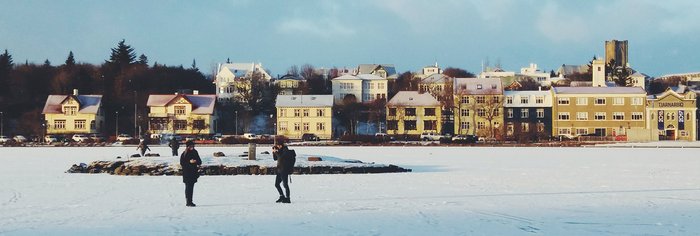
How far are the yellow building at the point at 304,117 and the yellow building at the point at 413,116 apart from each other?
7504 mm

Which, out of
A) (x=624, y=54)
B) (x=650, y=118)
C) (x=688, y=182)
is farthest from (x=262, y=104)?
(x=624, y=54)

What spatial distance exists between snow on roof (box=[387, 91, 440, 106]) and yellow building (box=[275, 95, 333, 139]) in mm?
7875

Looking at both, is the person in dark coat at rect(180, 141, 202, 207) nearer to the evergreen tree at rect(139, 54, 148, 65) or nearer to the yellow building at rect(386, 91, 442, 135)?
the yellow building at rect(386, 91, 442, 135)

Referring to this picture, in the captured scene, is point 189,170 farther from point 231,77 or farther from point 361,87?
point 231,77

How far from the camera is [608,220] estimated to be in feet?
47.7

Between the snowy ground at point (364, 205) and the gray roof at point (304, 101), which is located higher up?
the gray roof at point (304, 101)

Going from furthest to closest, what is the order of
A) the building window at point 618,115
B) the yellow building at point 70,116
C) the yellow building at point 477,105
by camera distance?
the yellow building at point 70,116, the yellow building at point 477,105, the building window at point 618,115

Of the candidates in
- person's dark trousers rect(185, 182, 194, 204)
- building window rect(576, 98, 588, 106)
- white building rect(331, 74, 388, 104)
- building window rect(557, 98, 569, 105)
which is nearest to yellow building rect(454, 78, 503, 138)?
building window rect(557, 98, 569, 105)

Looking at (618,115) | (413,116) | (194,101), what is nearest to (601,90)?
(618,115)

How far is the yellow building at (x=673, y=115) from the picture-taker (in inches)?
3588

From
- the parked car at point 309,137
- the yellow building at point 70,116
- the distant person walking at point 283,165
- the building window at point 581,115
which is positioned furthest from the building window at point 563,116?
the distant person walking at point 283,165

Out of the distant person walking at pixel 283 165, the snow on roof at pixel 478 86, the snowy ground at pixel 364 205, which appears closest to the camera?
the snowy ground at pixel 364 205

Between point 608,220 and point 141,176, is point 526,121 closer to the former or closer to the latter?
point 141,176

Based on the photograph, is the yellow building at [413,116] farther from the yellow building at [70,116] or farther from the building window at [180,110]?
the yellow building at [70,116]
